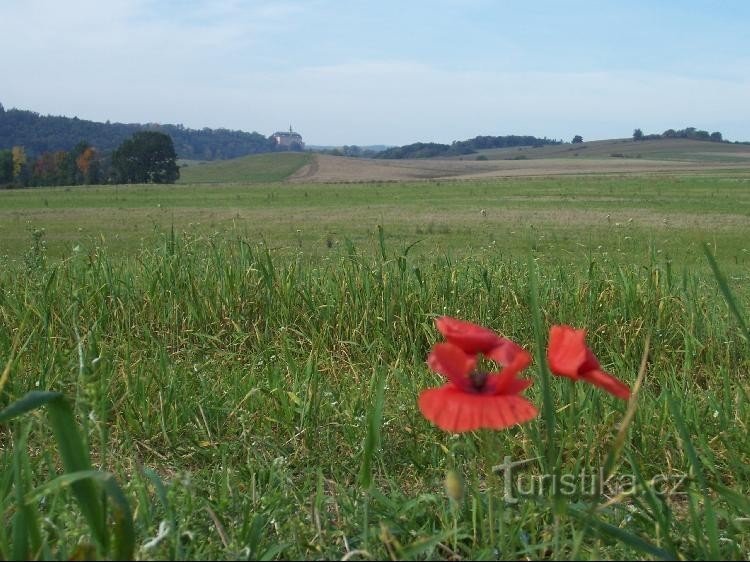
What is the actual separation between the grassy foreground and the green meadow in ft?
0.03

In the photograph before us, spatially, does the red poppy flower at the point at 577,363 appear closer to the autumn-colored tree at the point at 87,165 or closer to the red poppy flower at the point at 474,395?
the red poppy flower at the point at 474,395

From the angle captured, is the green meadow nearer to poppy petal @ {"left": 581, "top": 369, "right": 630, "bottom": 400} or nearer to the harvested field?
poppy petal @ {"left": 581, "top": 369, "right": 630, "bottom": 400}

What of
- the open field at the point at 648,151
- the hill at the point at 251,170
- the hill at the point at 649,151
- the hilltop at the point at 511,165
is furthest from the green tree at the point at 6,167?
the open field at the point at 648,151

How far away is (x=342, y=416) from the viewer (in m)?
2.65

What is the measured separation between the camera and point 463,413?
88 centimetres

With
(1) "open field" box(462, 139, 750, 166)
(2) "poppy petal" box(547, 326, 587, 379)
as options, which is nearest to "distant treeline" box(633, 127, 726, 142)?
(1) "open field" box(462, 139, 750, 166)

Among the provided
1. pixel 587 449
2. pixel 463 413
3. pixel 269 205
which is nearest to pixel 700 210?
pixel 269 205

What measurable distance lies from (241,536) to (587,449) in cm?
116

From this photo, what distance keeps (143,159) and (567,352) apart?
60012 millimetres

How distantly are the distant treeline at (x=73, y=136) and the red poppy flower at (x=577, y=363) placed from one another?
83578 mm

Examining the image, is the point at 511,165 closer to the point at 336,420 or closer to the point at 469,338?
the point at 336,420

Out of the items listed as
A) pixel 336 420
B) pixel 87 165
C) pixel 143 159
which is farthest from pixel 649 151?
pixel 336 420

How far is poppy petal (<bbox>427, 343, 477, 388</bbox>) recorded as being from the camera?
3.17ft

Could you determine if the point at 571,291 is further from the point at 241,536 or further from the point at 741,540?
the point at 241,536
